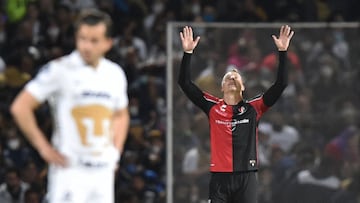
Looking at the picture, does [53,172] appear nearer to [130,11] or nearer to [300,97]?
[300,97]

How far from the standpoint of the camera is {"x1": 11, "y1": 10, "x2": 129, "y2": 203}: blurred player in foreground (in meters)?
6.73

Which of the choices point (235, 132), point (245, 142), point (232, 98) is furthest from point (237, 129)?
point (232, 98)

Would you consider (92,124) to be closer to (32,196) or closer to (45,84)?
(45,84)

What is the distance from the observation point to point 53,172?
22.6 feet

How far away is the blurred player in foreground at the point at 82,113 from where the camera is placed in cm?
673


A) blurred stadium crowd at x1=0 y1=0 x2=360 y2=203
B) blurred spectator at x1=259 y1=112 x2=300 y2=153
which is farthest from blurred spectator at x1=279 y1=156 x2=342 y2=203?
blurred spectator at x1=259 y1=112 x2=300 y2=153

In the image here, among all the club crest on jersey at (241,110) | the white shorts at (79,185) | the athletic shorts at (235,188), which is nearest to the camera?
the white shorts at (79,185)

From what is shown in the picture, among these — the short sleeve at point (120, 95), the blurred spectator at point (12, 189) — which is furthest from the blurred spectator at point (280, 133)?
the short sleeve at point (120, 95)

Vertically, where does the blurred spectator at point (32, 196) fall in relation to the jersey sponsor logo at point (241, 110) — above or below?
below

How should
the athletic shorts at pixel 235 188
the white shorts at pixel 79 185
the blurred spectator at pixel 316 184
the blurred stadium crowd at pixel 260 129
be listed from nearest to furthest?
the white shorts at pixel 79 185 → the athletic shorts at pixel 235 188 → the blurred spectator at pixel 316 184 → the blurred stadium crowd at pixel 260 129

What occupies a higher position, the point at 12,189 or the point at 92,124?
the point at 92,124

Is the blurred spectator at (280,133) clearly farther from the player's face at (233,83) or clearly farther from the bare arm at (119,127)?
the bare arm at (119,127)

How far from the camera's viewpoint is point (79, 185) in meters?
6.86

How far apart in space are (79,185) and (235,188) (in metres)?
3.46
